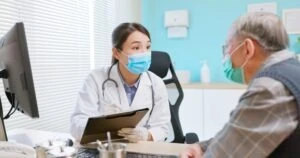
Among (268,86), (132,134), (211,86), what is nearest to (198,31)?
(211,86)

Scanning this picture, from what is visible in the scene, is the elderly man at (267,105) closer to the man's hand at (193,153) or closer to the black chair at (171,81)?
the man's hand at (193,153)

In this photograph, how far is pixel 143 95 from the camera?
197cm

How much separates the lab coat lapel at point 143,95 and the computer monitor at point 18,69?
871 mm

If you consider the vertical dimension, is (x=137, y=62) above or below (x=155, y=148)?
above

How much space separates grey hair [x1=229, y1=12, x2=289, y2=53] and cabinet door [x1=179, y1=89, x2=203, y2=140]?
1967 mm

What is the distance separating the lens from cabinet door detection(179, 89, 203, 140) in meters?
3.06

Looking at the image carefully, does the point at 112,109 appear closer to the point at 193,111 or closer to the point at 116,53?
the point at 116,53

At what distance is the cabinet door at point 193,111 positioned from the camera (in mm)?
3064

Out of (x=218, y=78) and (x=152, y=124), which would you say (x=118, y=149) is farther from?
(x=218, y=78)

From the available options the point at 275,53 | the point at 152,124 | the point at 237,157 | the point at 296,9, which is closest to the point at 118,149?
the point at 237,157

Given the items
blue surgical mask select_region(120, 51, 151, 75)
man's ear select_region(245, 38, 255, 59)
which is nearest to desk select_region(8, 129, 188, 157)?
blue surgical mask select_region(120, 51, 151, 75)

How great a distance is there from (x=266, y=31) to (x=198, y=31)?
2340 millimetres

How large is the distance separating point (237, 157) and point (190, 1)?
262 centimetres

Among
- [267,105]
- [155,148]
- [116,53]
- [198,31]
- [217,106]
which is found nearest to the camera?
[267,105]
